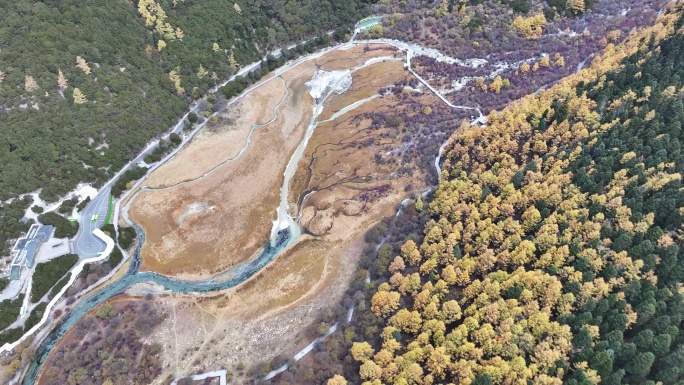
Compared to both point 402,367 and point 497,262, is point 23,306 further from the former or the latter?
point 497,262

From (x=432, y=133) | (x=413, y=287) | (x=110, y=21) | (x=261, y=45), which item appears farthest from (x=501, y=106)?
(x=110, y=21)

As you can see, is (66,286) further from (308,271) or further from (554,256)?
(554,256)

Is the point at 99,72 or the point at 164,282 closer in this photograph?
the point at 164,282

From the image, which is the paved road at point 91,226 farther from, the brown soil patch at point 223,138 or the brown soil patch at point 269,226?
the brown soil patch at point 223,138

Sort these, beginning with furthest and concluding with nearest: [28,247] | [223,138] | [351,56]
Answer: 1. [351,56]
2. [223,138]
3. [28,247]

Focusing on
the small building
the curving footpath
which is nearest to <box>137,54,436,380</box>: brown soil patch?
the curving footpath

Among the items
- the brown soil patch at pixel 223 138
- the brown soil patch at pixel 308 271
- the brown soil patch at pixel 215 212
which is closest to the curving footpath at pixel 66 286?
the brown soil patch at pixel 215 212

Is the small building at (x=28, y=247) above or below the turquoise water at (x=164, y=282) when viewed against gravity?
above

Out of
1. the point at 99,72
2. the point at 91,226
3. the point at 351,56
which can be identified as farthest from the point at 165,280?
the point at 351,56
